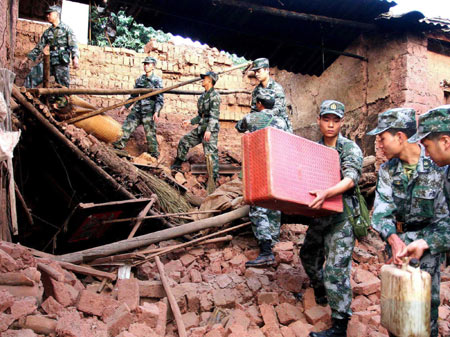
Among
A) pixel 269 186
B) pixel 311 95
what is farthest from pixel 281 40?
pixel 269 186

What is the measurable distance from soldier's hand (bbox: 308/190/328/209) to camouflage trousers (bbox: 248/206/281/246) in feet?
5.53

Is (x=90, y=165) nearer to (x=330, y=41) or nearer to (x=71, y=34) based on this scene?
(x=71, y=34)

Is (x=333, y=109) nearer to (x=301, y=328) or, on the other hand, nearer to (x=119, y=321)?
(x=301, y=328)

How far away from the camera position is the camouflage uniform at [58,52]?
7.75 m

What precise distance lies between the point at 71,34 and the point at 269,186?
20.3 feet

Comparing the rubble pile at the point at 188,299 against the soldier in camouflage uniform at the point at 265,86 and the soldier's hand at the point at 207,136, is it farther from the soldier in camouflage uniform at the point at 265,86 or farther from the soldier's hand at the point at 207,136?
the soldier's hand at the point at 207,136

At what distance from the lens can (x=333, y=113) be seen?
3.78 m

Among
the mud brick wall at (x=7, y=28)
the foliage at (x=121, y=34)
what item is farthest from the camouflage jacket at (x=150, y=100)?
the foliage at (x=121, y=34)

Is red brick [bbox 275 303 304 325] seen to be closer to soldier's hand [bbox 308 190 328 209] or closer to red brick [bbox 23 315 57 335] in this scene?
soldier's hand [bbox 308 190 328 209]

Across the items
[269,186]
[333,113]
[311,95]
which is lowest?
[269,186]

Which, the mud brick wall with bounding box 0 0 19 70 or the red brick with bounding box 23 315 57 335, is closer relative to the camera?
the red brick with bounding box 23 315 57 335

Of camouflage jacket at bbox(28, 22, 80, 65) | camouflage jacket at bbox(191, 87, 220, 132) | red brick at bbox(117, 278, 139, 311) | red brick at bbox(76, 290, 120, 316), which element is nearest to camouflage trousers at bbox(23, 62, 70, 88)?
camouflage jacket at bbox(28, 22, 80, 65)

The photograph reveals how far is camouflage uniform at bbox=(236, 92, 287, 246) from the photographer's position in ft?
16.4

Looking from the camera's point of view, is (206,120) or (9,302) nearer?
(9,302)
